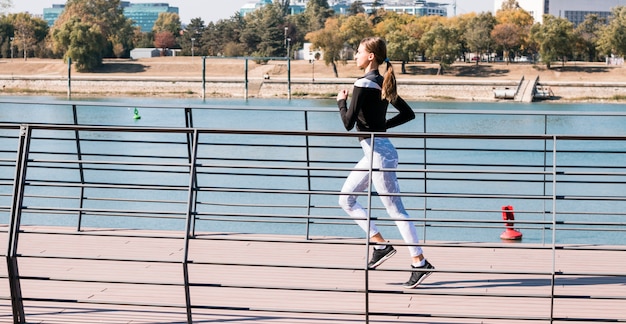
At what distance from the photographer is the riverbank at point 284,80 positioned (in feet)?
293

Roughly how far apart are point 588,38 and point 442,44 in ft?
70.8

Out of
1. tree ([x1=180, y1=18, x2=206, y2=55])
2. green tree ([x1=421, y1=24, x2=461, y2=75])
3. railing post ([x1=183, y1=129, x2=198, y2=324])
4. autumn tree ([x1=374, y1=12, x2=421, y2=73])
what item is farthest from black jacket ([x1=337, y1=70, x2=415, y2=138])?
tree ([x1=180, y1=18, x2=206, y2=55])

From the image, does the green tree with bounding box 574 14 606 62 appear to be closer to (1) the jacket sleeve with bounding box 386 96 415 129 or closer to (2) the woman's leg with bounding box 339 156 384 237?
(1) the jacket sleeve with bounding box 386 96 415 129

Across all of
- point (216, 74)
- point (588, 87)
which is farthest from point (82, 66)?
point (588, 87)

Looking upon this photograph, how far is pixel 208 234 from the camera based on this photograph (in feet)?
26.3

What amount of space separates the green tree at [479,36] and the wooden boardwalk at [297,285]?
101 metres

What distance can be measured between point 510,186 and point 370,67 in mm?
26178

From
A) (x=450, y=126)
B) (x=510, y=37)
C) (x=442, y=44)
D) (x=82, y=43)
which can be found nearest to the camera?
(x=450, y=126)

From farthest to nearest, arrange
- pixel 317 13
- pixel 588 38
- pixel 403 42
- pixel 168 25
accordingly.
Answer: pixel 168 25 < pixel 317 13 < pixel 588 38 < pixel 403 42

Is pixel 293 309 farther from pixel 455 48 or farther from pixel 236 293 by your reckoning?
pixel 455 48

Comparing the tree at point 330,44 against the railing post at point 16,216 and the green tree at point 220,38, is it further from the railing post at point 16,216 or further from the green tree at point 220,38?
the railing post at point 16,216

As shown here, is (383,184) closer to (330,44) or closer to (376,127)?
(376,127)

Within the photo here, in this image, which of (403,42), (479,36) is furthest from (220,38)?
(479,36)

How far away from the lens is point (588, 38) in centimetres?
11238
